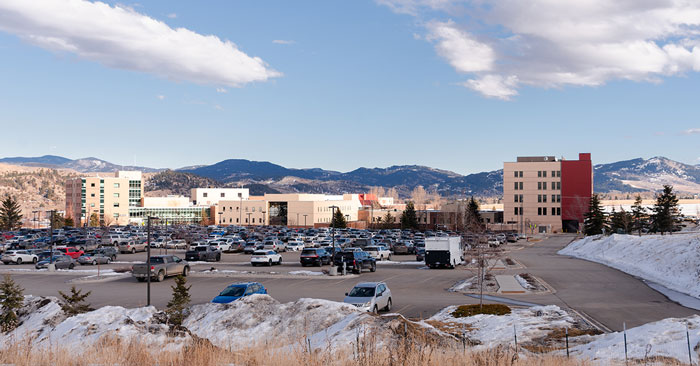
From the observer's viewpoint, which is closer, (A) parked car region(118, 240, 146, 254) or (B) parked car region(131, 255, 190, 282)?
(B) parked car region(131, 255, 190, 282)

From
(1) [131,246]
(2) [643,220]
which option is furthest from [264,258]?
(2) [643,220]

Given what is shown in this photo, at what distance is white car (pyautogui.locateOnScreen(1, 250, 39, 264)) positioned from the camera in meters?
54.9

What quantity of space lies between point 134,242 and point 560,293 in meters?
56.8

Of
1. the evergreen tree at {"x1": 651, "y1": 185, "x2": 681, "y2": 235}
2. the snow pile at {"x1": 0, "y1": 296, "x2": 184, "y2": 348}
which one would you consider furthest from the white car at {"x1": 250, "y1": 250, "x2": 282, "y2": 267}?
the evergreen tree at {"x1": 651, "y1": 185, "x2": 681, "y2": 235}

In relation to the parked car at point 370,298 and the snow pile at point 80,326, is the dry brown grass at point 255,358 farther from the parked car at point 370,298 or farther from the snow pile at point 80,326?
the parked car at point 370,298

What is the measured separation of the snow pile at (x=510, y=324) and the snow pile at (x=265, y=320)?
398 centimetres

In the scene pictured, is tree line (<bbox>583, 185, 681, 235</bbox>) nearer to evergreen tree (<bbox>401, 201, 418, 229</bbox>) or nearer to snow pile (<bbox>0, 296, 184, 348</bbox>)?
evergreen tree (<bbox>401, 201, 418, 229</bbox>)

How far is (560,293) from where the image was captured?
3116cm

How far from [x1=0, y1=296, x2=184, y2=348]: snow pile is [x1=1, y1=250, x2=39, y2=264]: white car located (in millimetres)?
37962

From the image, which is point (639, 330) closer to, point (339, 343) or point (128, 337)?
point (339, 343)

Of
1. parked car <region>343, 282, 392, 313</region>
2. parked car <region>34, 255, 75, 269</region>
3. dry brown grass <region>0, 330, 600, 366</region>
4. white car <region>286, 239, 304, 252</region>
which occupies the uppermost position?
dry brown grass <region>0, 330, 600, 366</region>

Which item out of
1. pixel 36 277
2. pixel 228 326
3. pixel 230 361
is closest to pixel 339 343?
pixel 230 361

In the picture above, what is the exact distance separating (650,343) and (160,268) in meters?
31.5

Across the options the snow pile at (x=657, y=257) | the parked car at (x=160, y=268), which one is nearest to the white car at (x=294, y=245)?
the parked car at (x=160, y=268)
